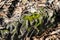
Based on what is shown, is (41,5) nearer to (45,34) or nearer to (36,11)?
(36,11)

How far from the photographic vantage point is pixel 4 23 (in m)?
2.92

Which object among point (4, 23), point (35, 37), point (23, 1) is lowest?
point (35, 37)

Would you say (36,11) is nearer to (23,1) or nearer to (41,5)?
(41,5)

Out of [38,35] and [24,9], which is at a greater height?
[24,9]

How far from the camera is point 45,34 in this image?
9.20 ft

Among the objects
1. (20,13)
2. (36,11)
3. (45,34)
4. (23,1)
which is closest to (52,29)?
(45,34)

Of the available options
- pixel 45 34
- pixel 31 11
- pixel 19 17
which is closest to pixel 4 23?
pixel 19 17

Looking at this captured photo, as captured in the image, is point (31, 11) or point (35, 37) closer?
point (35, 37)

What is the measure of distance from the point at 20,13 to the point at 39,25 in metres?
0.50

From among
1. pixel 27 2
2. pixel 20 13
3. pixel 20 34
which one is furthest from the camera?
pixel 27 2

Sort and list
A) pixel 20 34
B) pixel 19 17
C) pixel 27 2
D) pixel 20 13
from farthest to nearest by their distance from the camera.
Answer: pixel 27 2
pixel 20 13
pixel 19 17
pixel 20 34

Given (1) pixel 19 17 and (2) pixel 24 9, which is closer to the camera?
(1) pixel 19 17

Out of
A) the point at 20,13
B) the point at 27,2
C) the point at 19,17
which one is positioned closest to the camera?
the point at 19,17

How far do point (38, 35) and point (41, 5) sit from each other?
65 centimetres
